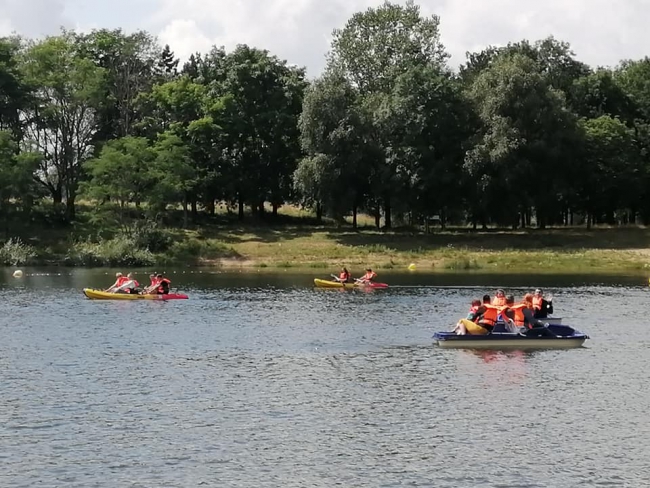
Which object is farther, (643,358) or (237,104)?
(237,104)

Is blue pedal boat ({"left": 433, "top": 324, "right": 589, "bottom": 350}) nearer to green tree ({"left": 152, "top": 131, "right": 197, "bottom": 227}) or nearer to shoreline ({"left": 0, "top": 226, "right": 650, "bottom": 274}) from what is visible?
shoreline ({"left": 0, "top": 226, "right": 650, "bottom": 274})

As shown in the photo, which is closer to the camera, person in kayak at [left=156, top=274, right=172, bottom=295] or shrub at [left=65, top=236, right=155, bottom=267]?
person in kayak at [left=156, top=274, right=172, bottom=295]

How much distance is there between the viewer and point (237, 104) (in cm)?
10144

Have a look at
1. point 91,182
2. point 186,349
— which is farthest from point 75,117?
point 186,349

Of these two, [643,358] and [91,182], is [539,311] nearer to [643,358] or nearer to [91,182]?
[643,358]

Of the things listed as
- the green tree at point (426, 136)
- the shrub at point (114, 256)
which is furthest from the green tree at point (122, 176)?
the green tree at point (426, 136)

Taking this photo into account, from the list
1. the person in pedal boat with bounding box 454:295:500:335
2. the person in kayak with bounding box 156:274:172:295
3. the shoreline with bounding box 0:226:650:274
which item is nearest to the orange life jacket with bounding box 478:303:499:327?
the person in pedal boat with bounding box 454:295:500:335

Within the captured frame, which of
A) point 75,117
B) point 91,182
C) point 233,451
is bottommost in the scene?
point 233,451

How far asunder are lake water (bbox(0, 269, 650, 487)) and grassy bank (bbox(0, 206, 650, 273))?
30.2 meters

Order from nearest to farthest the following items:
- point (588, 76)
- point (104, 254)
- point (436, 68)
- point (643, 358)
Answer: point (643, 358), point (104, 254), point (436, 68), point (588, 76)

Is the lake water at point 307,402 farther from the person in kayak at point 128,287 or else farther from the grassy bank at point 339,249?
the grassy bank at point 339,249

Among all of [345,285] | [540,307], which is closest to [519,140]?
[345,285]

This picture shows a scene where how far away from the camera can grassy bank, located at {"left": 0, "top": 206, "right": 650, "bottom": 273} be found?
Result: 83.3 metres

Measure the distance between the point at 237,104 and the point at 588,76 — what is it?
38.5m
